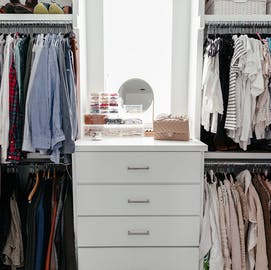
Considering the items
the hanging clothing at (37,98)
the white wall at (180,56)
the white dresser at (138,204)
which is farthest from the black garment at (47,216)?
the white wall at (180,56)

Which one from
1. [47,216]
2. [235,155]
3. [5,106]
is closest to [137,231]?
[47,216]

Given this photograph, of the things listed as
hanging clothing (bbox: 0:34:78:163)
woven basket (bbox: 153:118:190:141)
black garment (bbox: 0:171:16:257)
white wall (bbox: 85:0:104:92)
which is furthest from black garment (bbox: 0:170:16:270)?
woven basket (bbox: 153:118:190:141)

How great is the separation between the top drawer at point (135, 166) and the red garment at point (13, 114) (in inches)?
13.1

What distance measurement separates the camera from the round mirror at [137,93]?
2.10 meters

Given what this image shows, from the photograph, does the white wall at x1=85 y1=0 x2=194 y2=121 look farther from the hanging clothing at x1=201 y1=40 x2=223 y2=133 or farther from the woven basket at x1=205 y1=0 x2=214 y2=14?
the hanging clothing at x1=201 y1=40 x2=223 y2=133

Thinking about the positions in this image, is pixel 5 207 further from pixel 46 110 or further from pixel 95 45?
pixel 95 45

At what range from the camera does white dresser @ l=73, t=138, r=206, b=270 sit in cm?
154

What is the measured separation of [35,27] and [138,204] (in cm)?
132

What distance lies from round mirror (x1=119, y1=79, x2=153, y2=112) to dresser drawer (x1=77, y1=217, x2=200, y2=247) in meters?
0.90

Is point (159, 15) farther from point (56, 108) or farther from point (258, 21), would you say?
point (56, 108)

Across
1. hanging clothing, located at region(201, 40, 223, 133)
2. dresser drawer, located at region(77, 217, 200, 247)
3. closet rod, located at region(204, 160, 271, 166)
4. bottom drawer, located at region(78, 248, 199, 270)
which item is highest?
hanging clothing, located at region(201, 40, 223, 133)

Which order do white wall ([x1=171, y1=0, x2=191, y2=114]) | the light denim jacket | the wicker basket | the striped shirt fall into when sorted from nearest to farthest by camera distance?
the light denim jacket < the striped shirt < the wicker basket < white wall ([x1=171, y1=0, x2=191, y2=114])

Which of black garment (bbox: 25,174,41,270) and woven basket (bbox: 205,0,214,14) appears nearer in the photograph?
black garment (bbox: 25,174,41,270)

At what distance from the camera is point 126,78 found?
214cm
